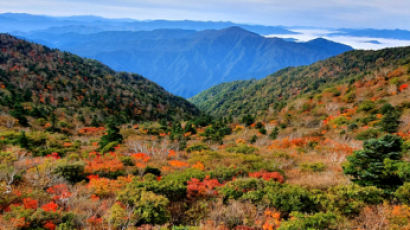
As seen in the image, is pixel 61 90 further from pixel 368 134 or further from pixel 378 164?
pixel 378 164

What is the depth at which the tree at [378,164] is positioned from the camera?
7244 mm

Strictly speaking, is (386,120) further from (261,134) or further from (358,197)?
(358,197)

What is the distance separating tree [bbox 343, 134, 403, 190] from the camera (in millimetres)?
7244

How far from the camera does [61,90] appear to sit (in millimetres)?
58188

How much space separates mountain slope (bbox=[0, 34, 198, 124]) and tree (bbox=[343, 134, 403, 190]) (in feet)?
137

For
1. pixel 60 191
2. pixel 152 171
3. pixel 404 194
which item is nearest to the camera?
pixel 404 194

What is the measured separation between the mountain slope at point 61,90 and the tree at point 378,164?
41.7 m

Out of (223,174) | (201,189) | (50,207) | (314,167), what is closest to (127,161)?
(223,174)

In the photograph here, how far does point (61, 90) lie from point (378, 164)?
65956 mm

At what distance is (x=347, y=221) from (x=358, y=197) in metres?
1.10

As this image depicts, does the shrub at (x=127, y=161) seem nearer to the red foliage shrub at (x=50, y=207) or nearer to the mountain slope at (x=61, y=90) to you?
the red foliage shrub at (x=50, y=207)

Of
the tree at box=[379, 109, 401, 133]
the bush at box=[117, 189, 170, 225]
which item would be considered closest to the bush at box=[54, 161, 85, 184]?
the bush at box=[117, 189, 170, 225]

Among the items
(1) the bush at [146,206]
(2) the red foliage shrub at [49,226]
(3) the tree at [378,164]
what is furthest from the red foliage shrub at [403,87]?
(2) the red foliage shrub at [49,226]

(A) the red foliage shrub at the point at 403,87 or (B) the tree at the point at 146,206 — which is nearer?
(B) the tree at the point at 146,206
